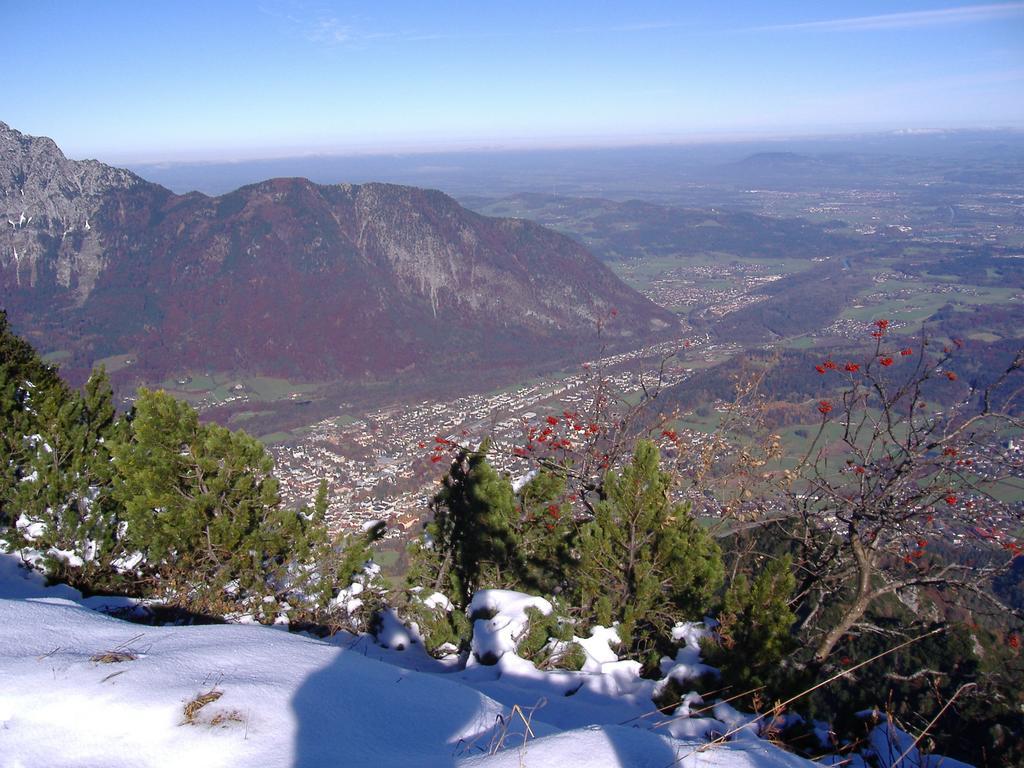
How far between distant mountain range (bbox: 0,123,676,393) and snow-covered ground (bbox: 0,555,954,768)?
43.9 m

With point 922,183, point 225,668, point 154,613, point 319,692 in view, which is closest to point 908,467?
point 319,692

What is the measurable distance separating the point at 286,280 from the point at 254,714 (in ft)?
193

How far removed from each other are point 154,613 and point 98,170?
70024 millimetres

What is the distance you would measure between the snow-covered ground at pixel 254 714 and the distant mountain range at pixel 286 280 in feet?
144

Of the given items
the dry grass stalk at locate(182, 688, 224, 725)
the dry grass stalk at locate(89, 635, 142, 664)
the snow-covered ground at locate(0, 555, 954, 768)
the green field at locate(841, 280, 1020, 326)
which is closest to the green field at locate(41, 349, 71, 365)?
the snow-covered ground at locate(0, 555, 954, 768)

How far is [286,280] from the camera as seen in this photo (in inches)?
2231

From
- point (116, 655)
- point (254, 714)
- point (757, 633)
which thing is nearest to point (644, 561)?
point (757, 633)

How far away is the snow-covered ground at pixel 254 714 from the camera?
2.46 m

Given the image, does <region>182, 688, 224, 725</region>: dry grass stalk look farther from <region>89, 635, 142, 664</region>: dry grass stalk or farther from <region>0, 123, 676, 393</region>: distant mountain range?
<region>0, 123, 676, 393</region>: distant mountain range

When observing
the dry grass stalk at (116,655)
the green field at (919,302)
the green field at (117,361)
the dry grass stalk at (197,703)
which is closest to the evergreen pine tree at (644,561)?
the dry grass stalk at (197,703)

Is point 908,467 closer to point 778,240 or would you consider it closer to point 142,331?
point 142,331

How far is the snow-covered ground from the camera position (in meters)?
2.46

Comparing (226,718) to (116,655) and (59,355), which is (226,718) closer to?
(116,655)

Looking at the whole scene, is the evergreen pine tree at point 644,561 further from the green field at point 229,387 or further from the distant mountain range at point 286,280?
the distant mountain range at point 286,280
